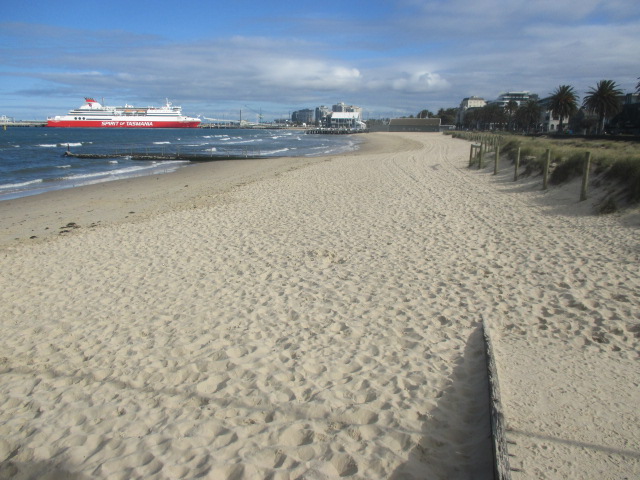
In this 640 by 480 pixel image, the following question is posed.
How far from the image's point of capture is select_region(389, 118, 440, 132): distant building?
384 feet

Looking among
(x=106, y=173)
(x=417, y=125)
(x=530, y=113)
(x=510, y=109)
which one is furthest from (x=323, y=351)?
(x=417, y=125)

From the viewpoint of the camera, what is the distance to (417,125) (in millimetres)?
120125

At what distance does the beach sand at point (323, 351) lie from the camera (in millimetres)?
2984

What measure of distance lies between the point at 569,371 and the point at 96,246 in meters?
8.25

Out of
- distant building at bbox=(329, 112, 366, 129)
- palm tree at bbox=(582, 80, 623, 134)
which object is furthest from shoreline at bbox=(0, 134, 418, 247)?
distant building at bbox=(329, 112, 366, 129)

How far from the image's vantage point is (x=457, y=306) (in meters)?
5.23

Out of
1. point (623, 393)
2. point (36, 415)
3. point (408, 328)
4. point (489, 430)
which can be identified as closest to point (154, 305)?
point (36, 415)

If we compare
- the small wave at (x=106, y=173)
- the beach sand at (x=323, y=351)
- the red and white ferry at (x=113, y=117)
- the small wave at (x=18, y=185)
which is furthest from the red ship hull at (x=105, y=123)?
the beach sand at (x=323, y=351)

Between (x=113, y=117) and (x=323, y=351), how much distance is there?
446 feet

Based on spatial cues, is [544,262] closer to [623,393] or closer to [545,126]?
[623,393]

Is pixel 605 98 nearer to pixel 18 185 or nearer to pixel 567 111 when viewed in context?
pixel 567 111

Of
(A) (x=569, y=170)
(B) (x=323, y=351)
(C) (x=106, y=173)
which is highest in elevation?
(A) (x=569, y=170)

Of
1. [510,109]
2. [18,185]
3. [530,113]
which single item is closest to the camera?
[18,185]

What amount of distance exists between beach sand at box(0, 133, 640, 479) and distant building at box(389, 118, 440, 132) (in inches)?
4486
